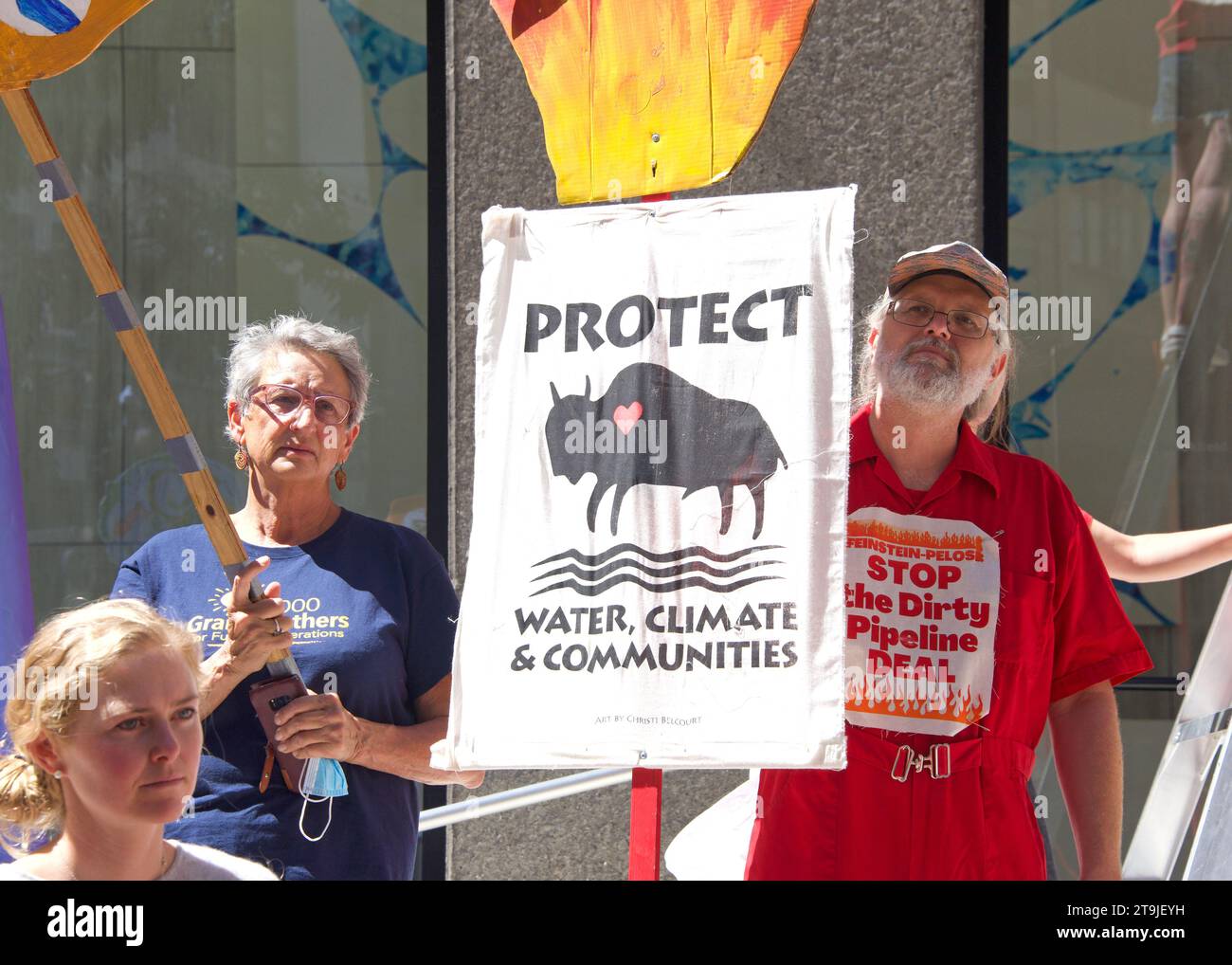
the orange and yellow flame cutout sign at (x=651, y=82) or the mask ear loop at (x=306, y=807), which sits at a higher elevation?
the orange and yellow flame cutout sign at (x=651, y=82)

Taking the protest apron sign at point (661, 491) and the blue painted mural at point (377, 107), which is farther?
the blue painted mural at point (377, 107)

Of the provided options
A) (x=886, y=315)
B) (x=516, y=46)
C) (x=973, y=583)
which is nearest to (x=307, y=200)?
(x=516, y=46)

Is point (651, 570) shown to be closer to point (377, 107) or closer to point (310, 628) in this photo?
point (310, 628)

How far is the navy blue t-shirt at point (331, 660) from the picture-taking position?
9.70 feet

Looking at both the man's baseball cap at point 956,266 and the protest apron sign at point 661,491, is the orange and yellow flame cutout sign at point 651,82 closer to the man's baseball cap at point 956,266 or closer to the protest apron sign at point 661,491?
the protest apron sign at point 661,491

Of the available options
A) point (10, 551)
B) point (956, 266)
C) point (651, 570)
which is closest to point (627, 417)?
point (651, 570)

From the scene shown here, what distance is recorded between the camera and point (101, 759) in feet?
7.83

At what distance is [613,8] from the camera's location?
3016mm

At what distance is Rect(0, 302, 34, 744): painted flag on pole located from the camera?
3357mm

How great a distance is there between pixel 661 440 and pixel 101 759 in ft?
3.72
